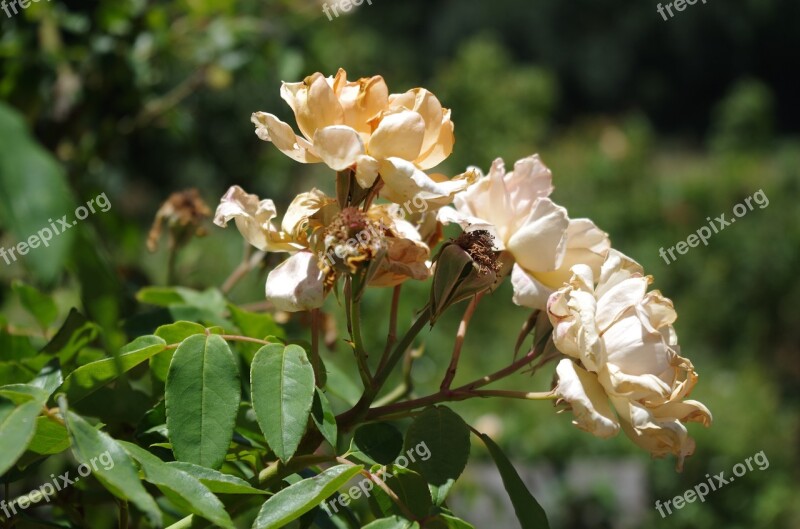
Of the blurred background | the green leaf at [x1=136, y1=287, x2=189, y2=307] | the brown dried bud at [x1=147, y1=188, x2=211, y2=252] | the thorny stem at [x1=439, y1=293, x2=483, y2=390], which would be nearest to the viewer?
the thorny stem at [x1=439, y1=293, x2=483, y2=390]

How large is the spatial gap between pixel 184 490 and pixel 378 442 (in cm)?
11

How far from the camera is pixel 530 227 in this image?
17.2 inches

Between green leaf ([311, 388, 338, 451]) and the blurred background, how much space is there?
13 cm

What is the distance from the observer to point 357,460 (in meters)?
0.42

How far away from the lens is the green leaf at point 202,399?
362 millimetres

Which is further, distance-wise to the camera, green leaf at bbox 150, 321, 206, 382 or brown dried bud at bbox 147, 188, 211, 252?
brown dried bud at bbox 147, 188, 211, 252

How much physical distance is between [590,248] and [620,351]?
0.07m

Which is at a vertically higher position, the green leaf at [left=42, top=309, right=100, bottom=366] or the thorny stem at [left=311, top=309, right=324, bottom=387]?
the green leaf at [left=42, top=309, right=100, bottom=366]

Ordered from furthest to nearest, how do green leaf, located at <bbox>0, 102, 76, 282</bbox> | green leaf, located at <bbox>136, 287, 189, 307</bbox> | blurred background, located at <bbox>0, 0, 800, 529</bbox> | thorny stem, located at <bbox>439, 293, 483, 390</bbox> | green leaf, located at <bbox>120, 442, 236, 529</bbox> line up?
blurred background, located at <bbox>0, 0, 800, 529</bbox>
green leaf, located at <bbox>136, 287, 189, 307</bbox>
thorny stem, located at <bbox>439, 293, 483, 390</bbox>
green leaf, located at <bbox>120, 442, 236, 529</bbox>
green leaf, located at <bbox>0, 102, 76, 282</bbox>

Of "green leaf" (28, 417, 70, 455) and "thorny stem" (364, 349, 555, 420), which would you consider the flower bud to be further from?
"green leaf" (28, 417, 70, 455)

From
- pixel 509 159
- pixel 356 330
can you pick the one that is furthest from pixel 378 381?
pixel 509 159

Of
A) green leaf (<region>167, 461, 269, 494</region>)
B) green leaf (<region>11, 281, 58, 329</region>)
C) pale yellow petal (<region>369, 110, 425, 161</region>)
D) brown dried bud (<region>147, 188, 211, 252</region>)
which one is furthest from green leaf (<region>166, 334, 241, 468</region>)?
brown dried bud (<region>147, 188, 211, 252</region>)

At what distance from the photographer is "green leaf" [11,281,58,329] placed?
569 mm

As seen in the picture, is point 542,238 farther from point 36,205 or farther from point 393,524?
point 36,205
